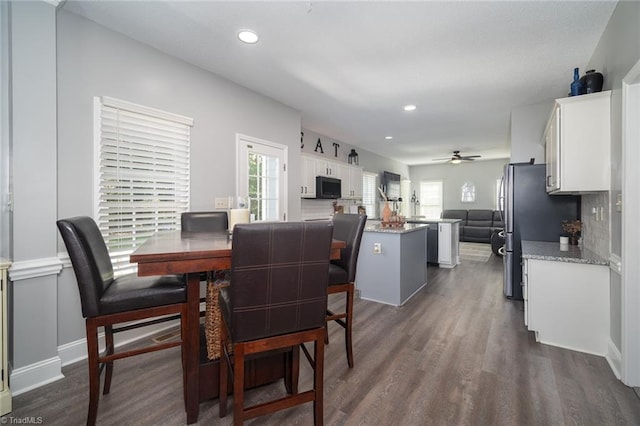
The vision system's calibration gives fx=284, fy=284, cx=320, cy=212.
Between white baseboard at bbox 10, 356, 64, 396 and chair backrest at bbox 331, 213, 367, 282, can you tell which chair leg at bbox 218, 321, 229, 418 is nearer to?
chair backrest at bbox 331, 213, 367, 282

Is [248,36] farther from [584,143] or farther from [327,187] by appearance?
[327,187]

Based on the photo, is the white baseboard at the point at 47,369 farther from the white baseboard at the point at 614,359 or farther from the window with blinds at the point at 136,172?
the white baseboard at the point at 614,359

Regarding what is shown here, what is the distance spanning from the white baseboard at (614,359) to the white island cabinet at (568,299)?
8 cm

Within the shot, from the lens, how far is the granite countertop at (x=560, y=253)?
225 cm

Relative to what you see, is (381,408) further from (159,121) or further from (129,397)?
(159,121)

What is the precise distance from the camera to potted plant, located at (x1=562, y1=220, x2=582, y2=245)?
9.55 feet

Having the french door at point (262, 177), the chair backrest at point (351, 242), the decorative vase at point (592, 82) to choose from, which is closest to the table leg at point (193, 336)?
the chair backrest at point (351, 242)

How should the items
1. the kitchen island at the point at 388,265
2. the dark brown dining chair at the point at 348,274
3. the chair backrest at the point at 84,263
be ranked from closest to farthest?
the chair backrest at the point at 84,263, the dark brown dining chair at the point at 348,274, the kitchen island at the point at 388,265

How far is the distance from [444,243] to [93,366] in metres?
5.26

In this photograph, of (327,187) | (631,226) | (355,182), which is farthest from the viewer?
(355,182)

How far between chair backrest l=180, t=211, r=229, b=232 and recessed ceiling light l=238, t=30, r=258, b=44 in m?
1.55

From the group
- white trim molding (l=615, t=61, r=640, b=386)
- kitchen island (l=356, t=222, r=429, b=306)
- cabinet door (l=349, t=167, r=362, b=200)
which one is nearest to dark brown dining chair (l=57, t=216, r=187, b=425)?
kitchen island (l=356, t=222, r=429, b=306)

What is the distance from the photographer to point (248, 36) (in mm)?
2400

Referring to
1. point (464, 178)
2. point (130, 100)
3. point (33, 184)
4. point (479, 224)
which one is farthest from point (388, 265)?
point (464, 178)
